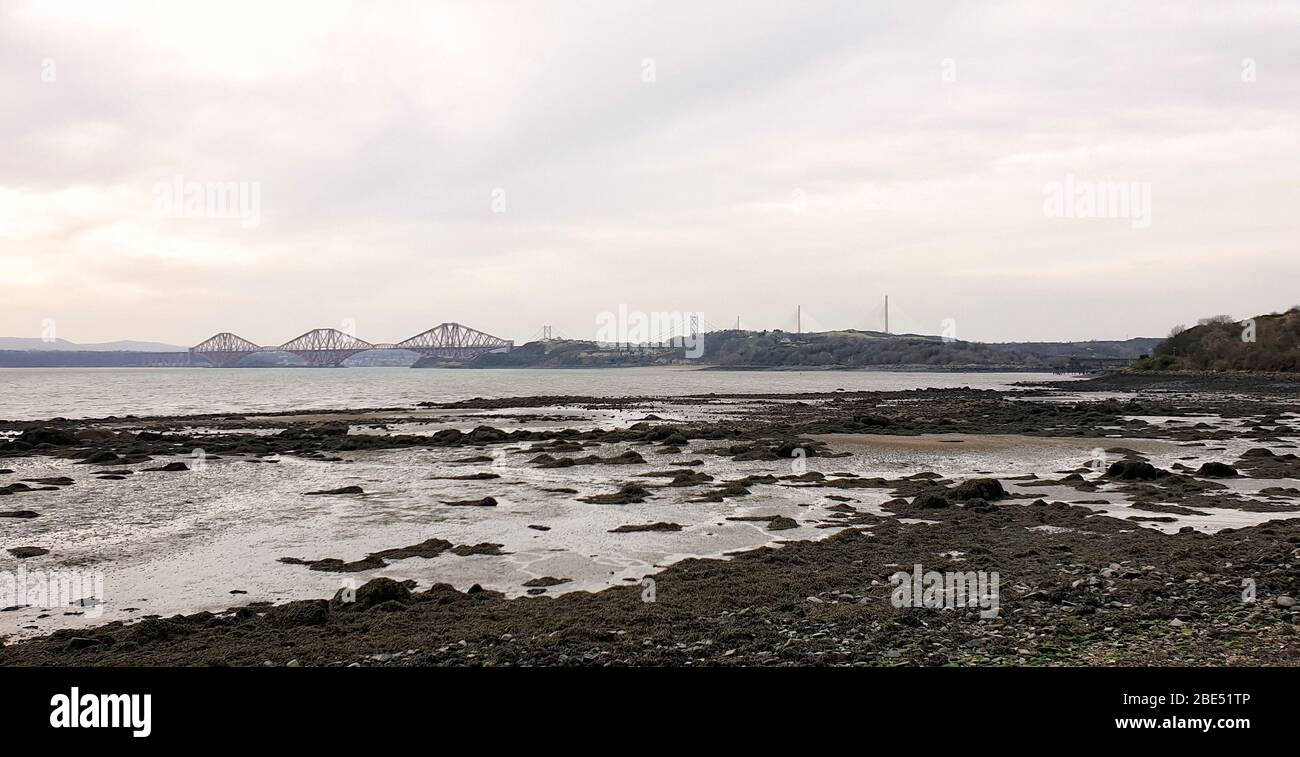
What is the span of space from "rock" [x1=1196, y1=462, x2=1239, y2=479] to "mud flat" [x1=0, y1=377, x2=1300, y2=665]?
0.21ft

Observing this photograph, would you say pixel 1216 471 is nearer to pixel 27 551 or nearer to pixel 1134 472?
pixel 1134 472

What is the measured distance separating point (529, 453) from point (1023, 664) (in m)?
27.7

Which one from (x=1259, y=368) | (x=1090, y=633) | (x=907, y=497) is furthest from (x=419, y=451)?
(x=1259, y=368)

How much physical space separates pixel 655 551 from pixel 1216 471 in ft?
58.2

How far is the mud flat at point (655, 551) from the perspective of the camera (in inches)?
332

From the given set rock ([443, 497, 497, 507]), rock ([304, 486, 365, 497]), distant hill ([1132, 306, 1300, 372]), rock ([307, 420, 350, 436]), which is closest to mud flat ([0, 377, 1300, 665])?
rock ([443, 497, 497, 507])

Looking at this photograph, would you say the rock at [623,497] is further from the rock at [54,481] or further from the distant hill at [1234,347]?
the distant hill at [1234,347]

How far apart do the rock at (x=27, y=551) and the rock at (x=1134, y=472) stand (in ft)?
82.4

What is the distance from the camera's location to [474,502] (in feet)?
67.7

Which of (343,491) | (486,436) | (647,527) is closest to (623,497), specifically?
(647,527)

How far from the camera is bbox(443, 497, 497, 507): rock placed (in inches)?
800
